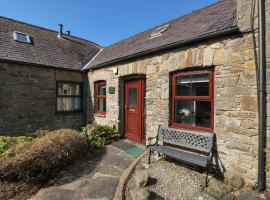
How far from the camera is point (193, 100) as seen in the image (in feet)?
16.6

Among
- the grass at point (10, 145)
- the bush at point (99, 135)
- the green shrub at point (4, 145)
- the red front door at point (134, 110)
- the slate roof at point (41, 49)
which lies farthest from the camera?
the slate roof at point (41, 49)

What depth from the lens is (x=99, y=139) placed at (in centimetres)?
684

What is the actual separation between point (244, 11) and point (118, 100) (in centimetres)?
504

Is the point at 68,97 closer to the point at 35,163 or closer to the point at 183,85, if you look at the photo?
the point at 35,163

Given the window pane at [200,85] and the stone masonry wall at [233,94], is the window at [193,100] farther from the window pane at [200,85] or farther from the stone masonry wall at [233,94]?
the stone masonry wall at [233,94]

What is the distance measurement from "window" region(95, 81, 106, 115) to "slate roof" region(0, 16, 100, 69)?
1.78 metres

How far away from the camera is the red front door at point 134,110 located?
6.77 metres

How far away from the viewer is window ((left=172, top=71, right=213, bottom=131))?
472 centimetres

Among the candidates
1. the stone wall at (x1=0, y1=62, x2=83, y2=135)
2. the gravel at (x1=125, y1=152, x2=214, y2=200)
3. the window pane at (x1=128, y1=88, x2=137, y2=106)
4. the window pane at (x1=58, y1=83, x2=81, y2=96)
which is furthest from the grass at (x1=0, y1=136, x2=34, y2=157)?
the window pane at (x1=58, y1=83, x2=81, y2=96)

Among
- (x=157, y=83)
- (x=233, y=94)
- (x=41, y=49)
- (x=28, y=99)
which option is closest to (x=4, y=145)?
(x=28, y=99)

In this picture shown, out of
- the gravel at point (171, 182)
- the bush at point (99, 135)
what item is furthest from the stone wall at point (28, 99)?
the gravel at point (171, 182)

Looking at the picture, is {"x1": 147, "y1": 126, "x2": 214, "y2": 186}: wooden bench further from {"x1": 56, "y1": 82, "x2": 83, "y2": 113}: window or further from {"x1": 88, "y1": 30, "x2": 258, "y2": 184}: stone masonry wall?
{"x1": 56, "y1": 82, "x2": 83, "y2": 113}: window

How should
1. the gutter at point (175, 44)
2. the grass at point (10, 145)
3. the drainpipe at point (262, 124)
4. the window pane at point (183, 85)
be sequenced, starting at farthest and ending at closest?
the window pane at point (183, 85)
the grass at point (10, 145)
the gutter at point (175, 44)
the drainpipe at point (262, 124)

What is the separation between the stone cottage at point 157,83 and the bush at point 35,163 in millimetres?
2690
